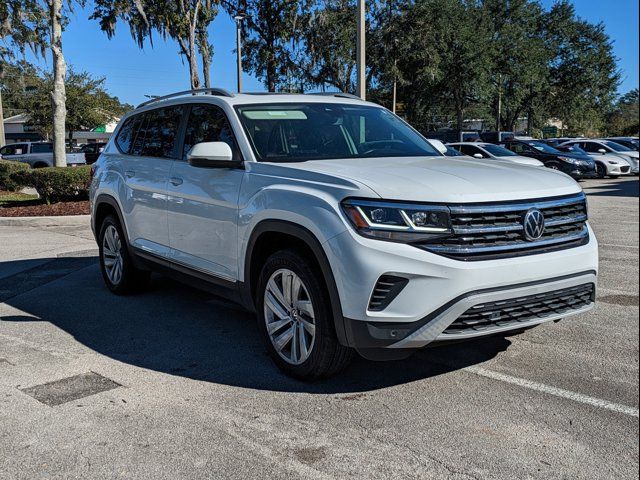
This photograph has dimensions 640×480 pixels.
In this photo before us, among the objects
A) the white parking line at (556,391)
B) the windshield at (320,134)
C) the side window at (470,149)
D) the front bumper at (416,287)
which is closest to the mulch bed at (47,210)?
the windshield at (320,134)

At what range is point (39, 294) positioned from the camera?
6941 millimetres

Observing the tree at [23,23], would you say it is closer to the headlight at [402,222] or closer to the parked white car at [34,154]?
the parked white car at [34,154]

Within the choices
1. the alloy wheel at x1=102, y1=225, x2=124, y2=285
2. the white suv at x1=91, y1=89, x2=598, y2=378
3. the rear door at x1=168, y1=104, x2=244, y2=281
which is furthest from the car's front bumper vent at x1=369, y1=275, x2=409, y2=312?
the alloy wheel at x1=102, y1=225, x2=124, y2=285

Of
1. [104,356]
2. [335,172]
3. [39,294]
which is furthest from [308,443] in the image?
[39,294]

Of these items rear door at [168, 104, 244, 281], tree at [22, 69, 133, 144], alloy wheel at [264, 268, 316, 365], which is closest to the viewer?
alloy wheel at [264, 268, 316, 365]

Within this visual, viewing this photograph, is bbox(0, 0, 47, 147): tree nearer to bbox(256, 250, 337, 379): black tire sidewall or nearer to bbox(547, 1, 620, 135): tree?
bbox(256, 250, 337, 379): black tire sidewall

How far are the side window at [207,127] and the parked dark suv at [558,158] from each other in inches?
779

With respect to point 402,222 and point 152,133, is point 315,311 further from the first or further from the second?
point 152,133

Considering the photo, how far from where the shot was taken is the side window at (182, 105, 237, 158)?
4949mm

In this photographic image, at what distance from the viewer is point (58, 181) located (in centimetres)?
1580

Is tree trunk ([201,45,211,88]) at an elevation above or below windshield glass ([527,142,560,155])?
above

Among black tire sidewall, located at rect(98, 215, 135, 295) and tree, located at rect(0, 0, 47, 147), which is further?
tree, located at rect(0, 0, 47, 147)

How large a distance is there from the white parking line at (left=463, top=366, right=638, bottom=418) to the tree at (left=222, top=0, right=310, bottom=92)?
96.0ft

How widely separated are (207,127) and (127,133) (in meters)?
1.85
